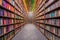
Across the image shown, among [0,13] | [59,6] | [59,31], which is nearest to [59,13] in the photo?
[59,6]

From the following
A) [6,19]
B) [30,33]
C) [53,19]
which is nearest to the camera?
[53,19]

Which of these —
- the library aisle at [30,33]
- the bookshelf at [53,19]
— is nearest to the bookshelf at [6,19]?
the library aisle at [30,33]

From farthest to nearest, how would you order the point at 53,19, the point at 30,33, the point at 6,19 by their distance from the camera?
the point at 30,33 → the point at 6,19 → the point at 53,19

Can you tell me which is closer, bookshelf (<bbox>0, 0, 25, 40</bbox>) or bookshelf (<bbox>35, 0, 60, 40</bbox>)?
bookshelf (<bbox>35, 0, 60, 40</bbox>)

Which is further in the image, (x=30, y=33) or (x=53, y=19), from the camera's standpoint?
(x=30, y=33)

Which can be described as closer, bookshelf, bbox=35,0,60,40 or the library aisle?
bookshelf, bbox=35,0,60,40

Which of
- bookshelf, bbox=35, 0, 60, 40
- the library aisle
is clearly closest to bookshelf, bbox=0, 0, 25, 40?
the library aisle

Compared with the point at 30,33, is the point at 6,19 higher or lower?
higher

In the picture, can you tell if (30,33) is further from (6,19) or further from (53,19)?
(53,19)

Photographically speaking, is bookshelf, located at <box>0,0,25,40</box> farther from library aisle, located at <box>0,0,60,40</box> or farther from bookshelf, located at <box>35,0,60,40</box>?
bookshelf, located at <box>35,0,60,40</box>

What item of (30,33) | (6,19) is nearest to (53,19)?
(6,19)

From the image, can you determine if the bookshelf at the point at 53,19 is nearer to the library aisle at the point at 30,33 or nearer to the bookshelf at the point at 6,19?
the library aisle at the point at 30,33

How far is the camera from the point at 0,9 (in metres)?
3.44

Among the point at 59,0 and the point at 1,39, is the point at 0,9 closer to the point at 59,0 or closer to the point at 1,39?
the point at 1,39
